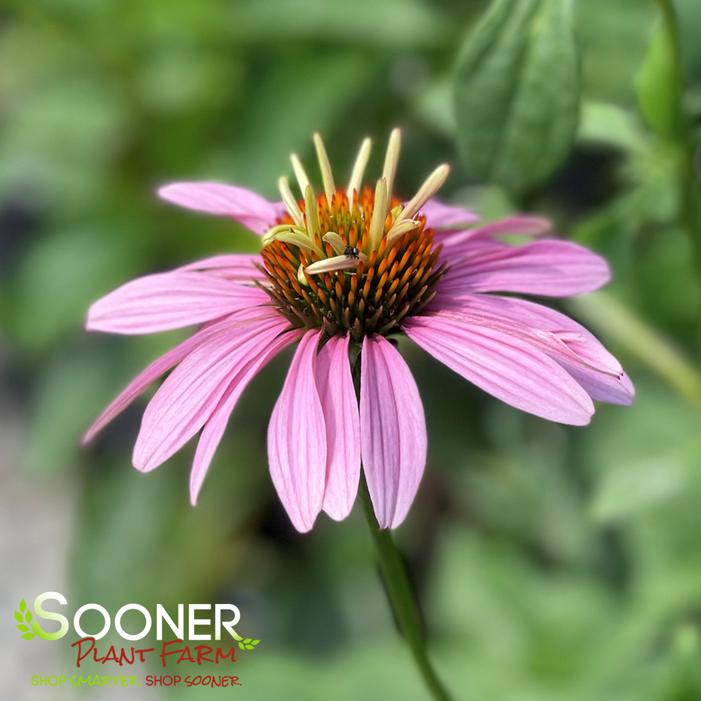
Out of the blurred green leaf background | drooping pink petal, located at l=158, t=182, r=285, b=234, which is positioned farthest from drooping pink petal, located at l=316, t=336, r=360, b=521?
the blurred green leaf background

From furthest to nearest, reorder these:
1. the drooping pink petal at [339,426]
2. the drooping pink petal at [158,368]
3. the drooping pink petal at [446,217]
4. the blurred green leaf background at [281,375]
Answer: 1. the blurred green leaf background at [281,375]
2. the drooping pink petal at [446,217]
3. the drooping pink petal at [158,368]
4. the drooping pink petal at [339,426]

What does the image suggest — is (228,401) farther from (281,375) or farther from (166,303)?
(281,375)

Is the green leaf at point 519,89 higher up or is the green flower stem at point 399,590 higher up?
the green leaf at point 519,89

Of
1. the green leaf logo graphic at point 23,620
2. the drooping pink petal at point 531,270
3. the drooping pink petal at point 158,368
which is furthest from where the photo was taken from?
the green leaf logo graphic at point 23,620

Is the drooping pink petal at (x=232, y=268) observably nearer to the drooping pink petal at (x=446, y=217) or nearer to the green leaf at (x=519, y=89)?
the drooping pink petal at (x=446, y=217)

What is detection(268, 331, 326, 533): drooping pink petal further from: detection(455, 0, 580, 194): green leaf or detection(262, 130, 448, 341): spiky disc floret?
detection(455, 0, 580, 194): green leaf

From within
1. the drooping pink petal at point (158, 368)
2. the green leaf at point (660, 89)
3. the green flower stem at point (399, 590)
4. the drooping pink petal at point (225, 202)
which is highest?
the green leaf at point (660, 89)

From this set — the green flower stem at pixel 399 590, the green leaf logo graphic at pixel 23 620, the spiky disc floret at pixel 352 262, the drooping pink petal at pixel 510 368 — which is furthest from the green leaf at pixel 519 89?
the green leaf logo graphic at pixel 23 620

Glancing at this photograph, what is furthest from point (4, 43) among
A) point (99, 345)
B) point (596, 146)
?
point (596, 146)
